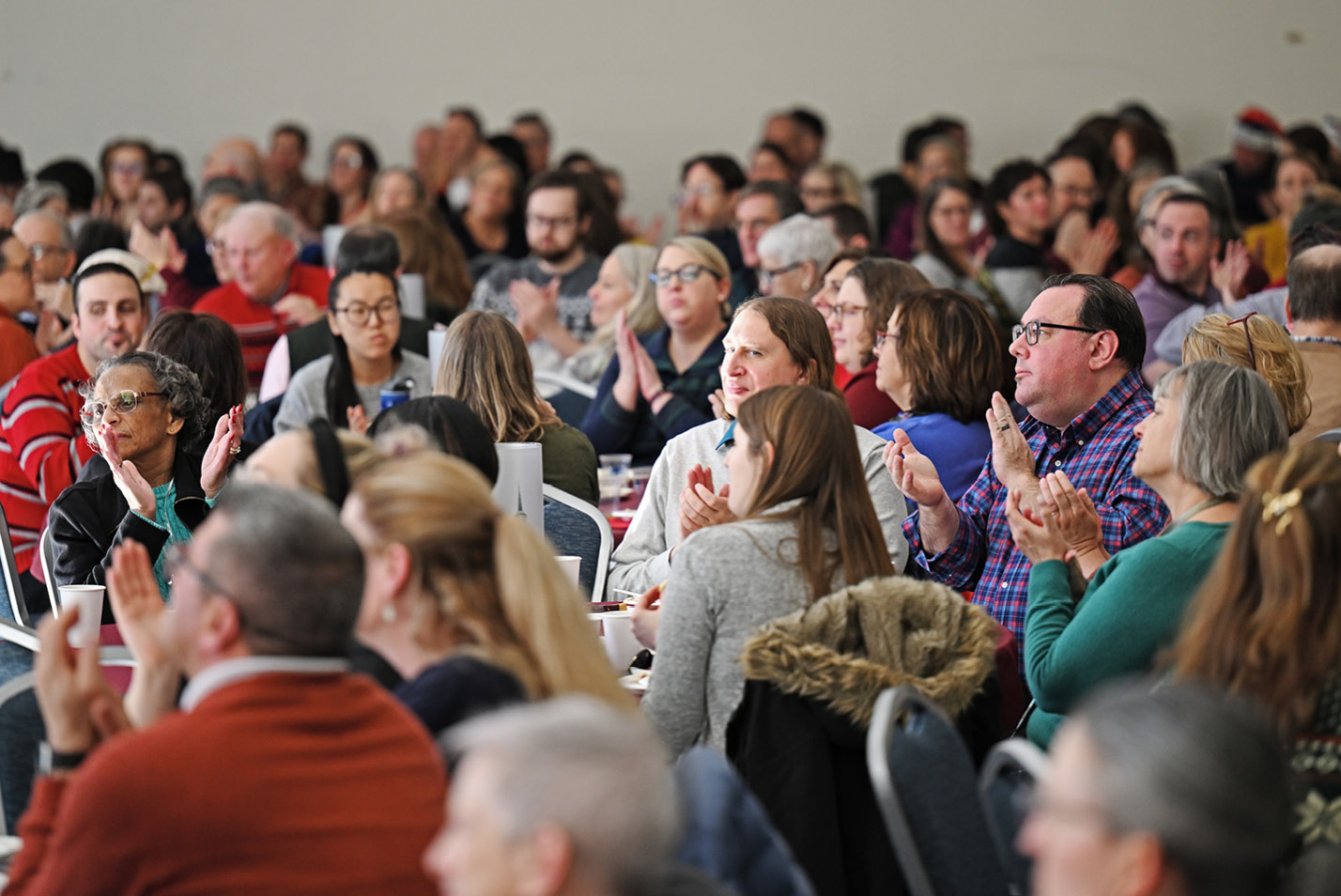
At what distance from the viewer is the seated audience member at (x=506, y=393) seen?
163 inches

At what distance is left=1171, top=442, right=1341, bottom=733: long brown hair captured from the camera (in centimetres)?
214

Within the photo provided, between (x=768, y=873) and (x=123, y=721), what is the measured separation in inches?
35.1

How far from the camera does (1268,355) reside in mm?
3660

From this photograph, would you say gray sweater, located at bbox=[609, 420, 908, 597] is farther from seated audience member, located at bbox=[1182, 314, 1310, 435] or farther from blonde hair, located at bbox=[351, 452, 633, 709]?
blonde hair, located at bbox=[351, 452, 633, 709]

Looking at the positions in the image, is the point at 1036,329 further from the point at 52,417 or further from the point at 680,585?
the point at 52,417

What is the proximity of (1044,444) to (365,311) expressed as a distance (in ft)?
7.96

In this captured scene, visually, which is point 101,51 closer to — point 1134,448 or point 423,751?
point 1134,448

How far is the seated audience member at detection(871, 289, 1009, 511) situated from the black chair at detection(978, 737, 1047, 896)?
1642 mm

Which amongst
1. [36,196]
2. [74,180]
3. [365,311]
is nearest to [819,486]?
[365,311]

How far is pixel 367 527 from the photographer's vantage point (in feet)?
7.39

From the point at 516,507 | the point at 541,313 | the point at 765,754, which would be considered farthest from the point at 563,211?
the point at 765,754

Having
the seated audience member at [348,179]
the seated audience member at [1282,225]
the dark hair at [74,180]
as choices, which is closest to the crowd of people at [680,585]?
the seated audience member at [1282,225]

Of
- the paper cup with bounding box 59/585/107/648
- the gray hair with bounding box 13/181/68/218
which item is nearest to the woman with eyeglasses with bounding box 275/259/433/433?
the paper cup with bounding box 59/585/107/648

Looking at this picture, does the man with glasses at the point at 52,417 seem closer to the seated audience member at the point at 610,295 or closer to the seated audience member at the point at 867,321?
the seated audience member at the point at 610,295
